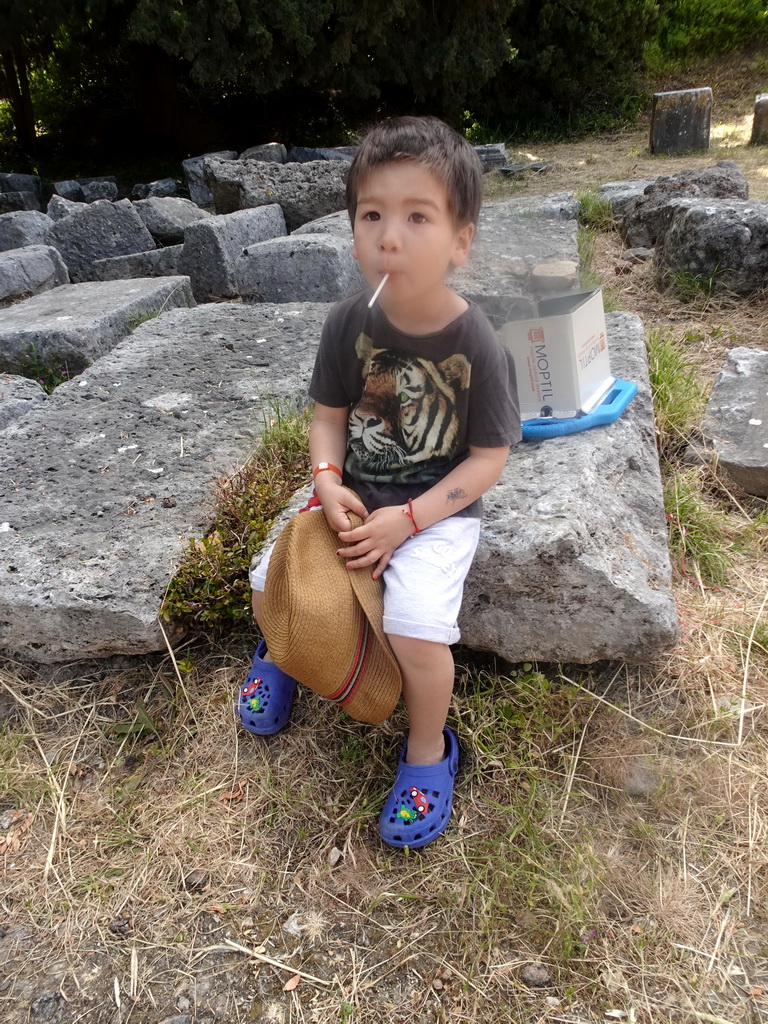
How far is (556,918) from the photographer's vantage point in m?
1.56

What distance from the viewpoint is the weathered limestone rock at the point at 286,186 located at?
20.1 ft

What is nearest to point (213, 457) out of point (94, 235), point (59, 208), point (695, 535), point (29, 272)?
point (695, 535)

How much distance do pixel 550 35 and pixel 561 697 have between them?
1216 cm

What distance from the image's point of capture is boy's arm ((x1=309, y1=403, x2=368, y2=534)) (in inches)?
70.6

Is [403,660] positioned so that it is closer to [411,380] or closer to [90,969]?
[411,380]

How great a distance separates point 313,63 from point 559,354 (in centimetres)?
968

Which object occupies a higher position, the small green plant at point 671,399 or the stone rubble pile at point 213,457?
the stone rubble pile at point 213,457

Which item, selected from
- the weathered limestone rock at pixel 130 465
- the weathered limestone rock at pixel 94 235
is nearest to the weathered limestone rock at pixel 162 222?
the weathered limestone rock at pixel 94 235

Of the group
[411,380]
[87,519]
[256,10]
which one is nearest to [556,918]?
[411,380]

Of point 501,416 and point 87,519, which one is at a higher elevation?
point 501,416

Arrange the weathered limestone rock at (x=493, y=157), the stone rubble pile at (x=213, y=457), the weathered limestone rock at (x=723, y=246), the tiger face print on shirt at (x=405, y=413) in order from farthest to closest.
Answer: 1. the weathered limestone rock at (x=493, y=157)
2. the weathered limestone rock at (x=723, y=246)
3. the stone rubble pile at (x=213, y=457)
4. the tiger face print on shirt at (x=405, y=413)

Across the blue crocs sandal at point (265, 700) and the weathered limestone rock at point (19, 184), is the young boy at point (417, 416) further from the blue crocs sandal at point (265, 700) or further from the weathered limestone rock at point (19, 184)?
the weathered limestone rock at point (19, 184)

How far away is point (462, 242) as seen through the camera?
167 cm

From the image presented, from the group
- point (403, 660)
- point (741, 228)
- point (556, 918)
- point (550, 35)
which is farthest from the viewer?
point (550, 35)
